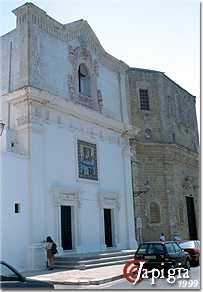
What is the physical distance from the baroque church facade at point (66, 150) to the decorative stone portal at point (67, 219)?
0.05 m

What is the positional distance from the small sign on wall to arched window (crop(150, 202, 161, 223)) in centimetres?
949

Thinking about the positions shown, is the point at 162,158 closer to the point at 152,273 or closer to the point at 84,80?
the point at 84,80

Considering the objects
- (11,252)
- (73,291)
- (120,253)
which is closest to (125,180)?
(120,253)

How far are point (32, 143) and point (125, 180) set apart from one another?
326 inches

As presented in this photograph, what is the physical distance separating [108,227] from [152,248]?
950 centimetres

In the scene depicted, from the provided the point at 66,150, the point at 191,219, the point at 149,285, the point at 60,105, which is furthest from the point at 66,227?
the point at 191,219

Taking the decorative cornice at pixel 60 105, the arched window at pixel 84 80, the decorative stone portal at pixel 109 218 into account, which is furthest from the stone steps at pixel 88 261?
the arched window at pixel 84 80

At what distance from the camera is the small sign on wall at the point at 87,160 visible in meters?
22.0

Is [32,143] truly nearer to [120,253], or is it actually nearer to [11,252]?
[11,252]

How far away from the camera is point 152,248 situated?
14.5 meters

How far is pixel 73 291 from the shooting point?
11.1 meters

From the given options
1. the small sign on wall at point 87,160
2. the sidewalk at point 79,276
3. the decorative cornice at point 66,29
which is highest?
the decorative cornice at point 66,29

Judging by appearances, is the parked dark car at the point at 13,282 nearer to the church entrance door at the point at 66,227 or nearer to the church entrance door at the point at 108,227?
the church entrance door at the point at 66,227

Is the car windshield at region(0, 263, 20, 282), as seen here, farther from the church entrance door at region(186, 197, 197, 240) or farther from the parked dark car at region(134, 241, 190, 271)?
the church entrance door at region(186, 197, 197, 240)
